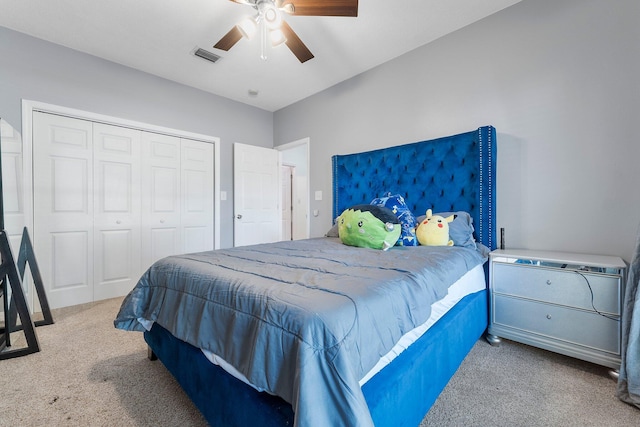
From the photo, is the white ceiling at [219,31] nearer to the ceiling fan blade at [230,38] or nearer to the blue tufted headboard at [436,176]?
the ceiling fan blade at [230,38]

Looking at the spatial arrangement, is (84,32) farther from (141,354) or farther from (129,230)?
(141,354)

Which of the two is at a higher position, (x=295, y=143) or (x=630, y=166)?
(x=295, y=143)

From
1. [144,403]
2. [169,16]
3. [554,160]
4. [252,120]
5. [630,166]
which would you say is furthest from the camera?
[252,120]

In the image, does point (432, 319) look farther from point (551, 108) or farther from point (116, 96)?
point (116, 96)

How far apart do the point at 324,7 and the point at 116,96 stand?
8.62 ft

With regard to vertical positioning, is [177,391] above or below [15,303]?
below

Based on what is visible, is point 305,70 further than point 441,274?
Yes

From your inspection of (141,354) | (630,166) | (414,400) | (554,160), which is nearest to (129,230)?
(141,354)

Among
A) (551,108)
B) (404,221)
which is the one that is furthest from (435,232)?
(551,108)

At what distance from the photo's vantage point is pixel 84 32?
2.53m

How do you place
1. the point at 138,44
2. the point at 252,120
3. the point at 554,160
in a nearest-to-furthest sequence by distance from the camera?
1. the point at 554,160
2. the point at 138,44
3. the point at 252,120

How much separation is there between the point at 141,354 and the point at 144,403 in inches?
23.7

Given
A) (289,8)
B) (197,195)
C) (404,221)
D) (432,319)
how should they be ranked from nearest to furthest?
1. (432,319)
2. (289,8)
3. (404,221)
4. (197,195)

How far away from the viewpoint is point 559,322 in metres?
1.71
